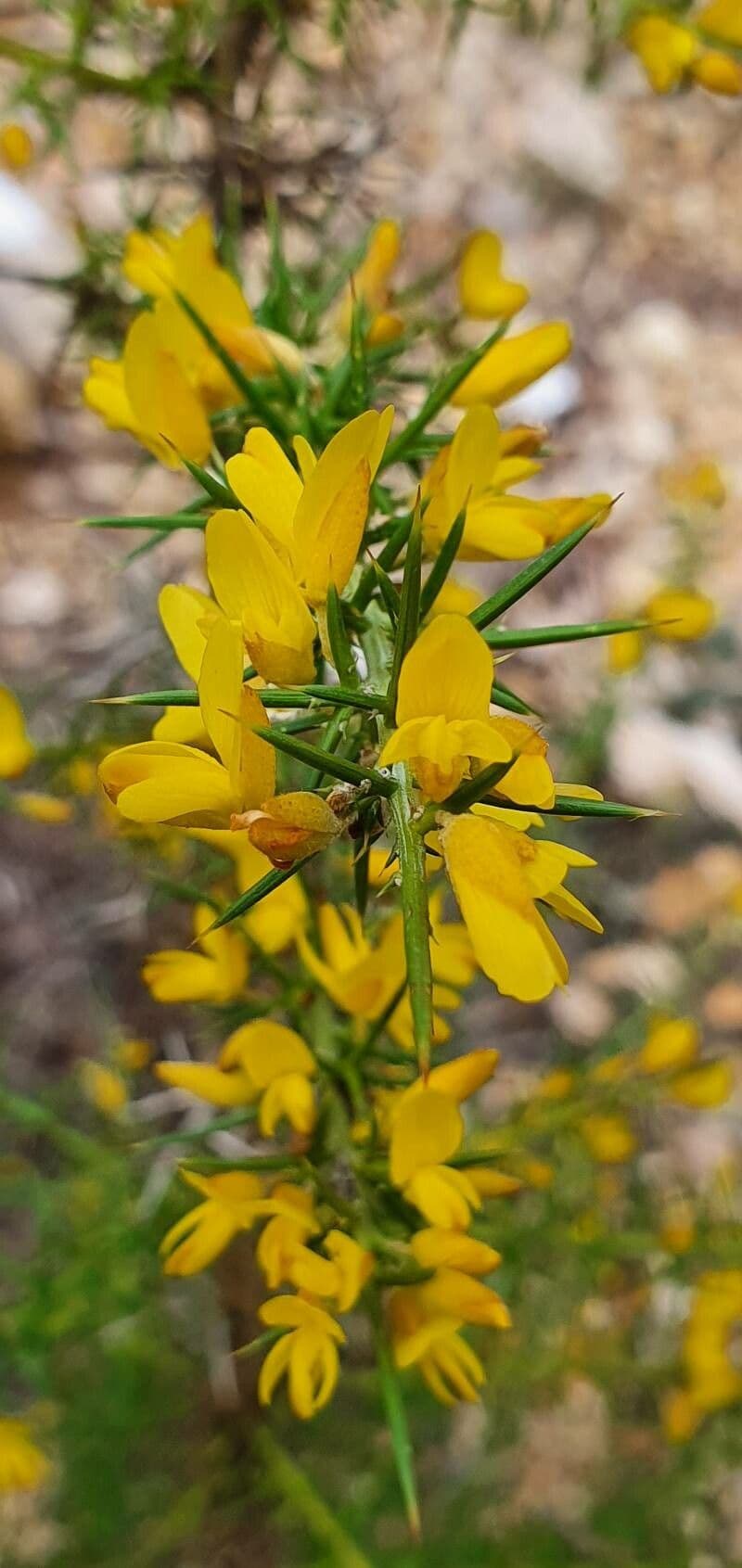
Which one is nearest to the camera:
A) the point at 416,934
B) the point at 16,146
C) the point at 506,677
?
the point at 416,934

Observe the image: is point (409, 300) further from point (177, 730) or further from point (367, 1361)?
point (367, 1361)

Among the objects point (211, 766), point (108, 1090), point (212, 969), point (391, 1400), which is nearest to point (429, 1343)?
point (391, 1400)

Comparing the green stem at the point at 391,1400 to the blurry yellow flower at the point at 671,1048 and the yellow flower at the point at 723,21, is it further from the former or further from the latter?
Result: the yellow flower at the point at 723,21

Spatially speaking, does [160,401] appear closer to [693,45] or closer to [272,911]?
[272,911]

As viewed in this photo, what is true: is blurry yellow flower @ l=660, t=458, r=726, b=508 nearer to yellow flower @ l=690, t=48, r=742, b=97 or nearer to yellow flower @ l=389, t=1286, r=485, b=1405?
yellow flower @ l=690, t=48, r=742, b=97

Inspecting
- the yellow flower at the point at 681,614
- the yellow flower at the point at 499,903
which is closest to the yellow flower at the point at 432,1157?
the yellow flower at the point at 499,903

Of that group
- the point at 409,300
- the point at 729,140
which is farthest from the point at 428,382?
the point at 729,140

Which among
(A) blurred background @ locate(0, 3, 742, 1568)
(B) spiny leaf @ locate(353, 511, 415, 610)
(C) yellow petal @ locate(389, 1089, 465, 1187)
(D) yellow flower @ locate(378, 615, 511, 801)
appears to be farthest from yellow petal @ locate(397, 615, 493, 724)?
(A) blurred background @ locate(0, 3, 742, 1568)
